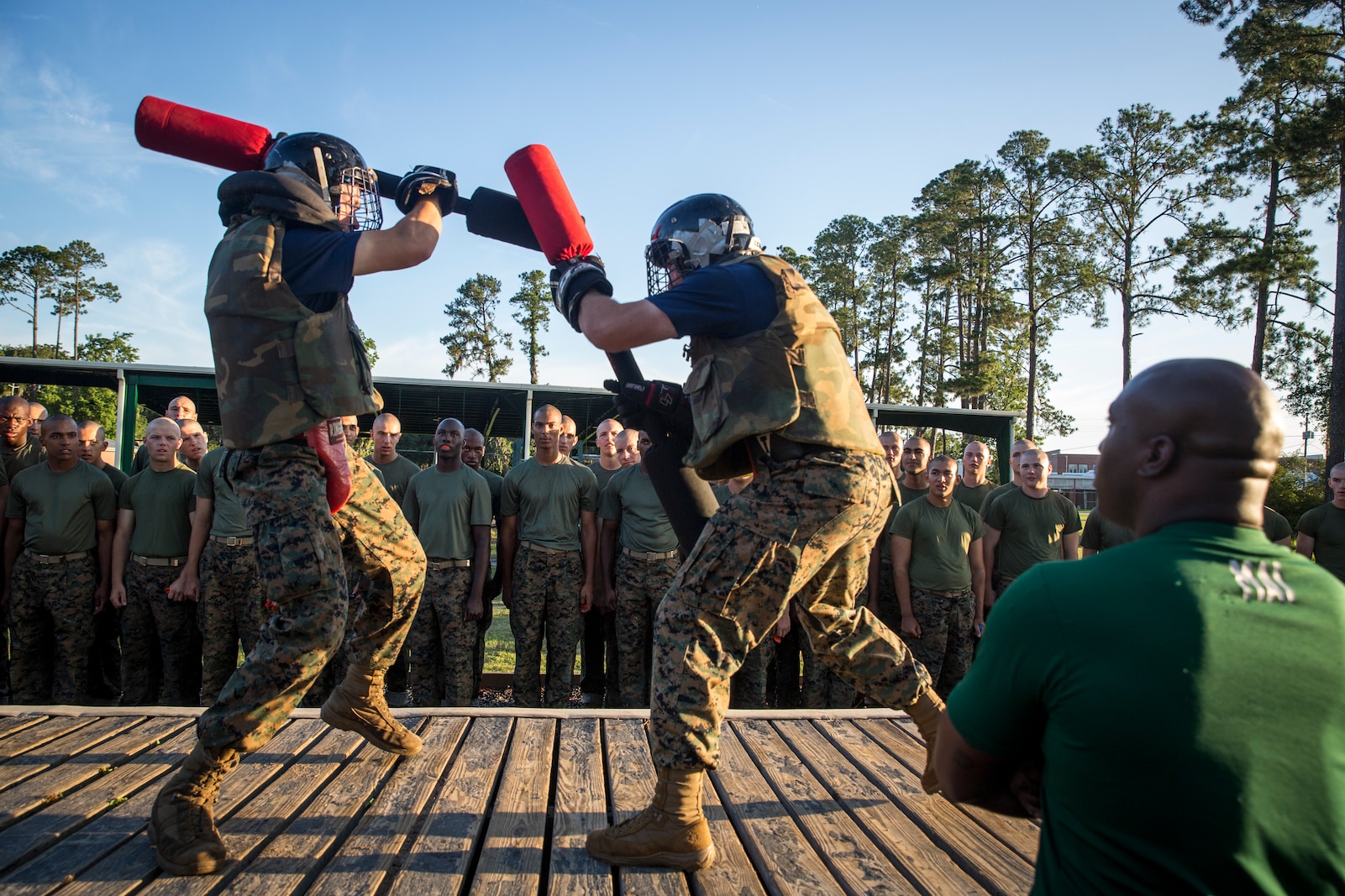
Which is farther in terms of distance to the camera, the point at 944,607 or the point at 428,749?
the point at 944,607

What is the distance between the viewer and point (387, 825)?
110 inches

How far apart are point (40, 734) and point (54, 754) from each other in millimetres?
A: 361

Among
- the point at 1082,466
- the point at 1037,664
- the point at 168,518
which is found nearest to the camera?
the point at 1037,664

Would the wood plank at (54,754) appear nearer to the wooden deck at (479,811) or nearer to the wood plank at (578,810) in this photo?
the wooden deck at (479,811)

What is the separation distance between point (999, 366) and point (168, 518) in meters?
32.0

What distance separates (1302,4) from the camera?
1725 centimetres

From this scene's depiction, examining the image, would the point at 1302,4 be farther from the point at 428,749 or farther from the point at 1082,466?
the point at 1082,466

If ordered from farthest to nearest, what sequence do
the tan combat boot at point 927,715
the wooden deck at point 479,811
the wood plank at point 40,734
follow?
1. the wood plank at point 40,734
2. the tan combat boot at point 927,715
3. the wooden deck at point 479,811

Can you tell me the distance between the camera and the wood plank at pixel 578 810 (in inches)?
96.8

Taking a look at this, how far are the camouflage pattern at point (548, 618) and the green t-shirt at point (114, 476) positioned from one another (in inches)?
127

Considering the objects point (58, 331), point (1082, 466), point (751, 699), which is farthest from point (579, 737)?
point (1082, 466)

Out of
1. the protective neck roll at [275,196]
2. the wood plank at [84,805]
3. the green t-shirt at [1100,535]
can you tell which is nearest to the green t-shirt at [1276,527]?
the green t-shirt at [1100,535]

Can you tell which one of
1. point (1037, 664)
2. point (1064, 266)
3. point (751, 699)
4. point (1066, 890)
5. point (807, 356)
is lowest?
point (751, 699)

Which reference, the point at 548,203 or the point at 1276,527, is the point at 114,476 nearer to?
the point at 548,203
